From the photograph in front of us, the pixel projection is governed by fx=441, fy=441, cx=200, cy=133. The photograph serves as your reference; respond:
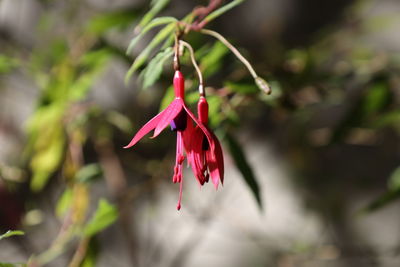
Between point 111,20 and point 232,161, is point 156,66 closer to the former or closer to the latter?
point 111,20

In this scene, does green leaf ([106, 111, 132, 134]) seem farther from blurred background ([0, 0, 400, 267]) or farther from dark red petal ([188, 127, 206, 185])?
dark red petal ([188, 127, 206, 185])

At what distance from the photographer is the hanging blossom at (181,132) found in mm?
357

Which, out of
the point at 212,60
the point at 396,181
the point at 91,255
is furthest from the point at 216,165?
the point at 396,181

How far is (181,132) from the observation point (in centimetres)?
38

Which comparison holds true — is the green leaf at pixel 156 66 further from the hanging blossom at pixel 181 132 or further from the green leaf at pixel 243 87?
the green leaf at pixel 243 87

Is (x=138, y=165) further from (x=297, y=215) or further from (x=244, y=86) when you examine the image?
(x=244, y=86)

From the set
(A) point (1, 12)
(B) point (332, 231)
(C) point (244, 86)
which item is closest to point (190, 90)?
(C) point (244, 86)

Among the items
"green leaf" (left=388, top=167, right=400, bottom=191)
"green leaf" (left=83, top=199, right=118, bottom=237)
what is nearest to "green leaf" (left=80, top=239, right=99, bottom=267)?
"green leaf" (left=83, top=199, right=118, bottom=237)

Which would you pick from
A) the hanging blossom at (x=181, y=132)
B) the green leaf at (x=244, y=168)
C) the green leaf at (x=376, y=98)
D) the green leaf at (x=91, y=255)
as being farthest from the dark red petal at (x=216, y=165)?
the green leaf at (x=376, y=98)

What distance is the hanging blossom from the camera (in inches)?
14.1

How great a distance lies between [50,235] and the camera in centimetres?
104

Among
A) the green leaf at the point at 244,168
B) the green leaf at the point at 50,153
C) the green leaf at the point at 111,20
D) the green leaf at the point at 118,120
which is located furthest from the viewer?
the green leaf at the point at 118,120

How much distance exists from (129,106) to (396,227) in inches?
26.8

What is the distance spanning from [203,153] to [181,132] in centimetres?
3
